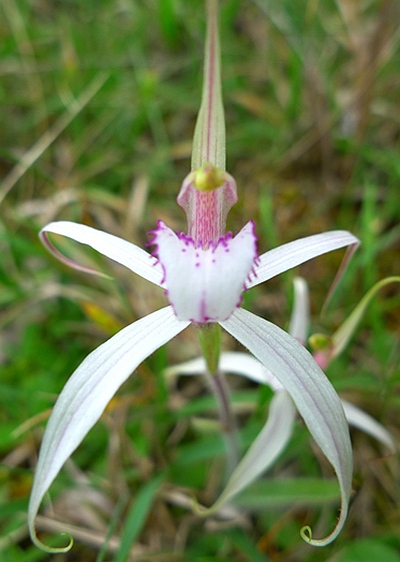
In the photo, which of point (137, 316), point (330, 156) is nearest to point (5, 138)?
point (137, 316)

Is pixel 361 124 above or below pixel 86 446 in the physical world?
above

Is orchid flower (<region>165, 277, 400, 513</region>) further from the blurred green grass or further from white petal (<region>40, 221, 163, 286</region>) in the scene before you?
white petal (<region>40, 221, 163, 286</region>)

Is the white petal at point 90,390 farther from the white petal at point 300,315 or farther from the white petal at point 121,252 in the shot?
the white petal at point 300,315

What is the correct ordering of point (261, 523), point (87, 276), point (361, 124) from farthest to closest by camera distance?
point (361, 124)
point (87, 276)
point (261, 523)

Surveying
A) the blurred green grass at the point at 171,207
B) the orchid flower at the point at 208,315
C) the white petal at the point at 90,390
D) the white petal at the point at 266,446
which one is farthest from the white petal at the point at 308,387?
the blurred green grass at the point at 171,207

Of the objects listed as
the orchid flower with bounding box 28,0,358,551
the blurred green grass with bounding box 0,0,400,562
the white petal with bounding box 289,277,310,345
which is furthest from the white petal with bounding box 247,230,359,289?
the blurred green grass with bounding box 0,0,400,562

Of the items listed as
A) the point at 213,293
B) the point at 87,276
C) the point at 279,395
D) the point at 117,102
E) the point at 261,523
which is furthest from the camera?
the point at 117,102

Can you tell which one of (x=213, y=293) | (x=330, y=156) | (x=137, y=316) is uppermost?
(x=330, y=156)

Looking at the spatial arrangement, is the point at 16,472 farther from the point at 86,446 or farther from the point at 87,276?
the point at 87,276
